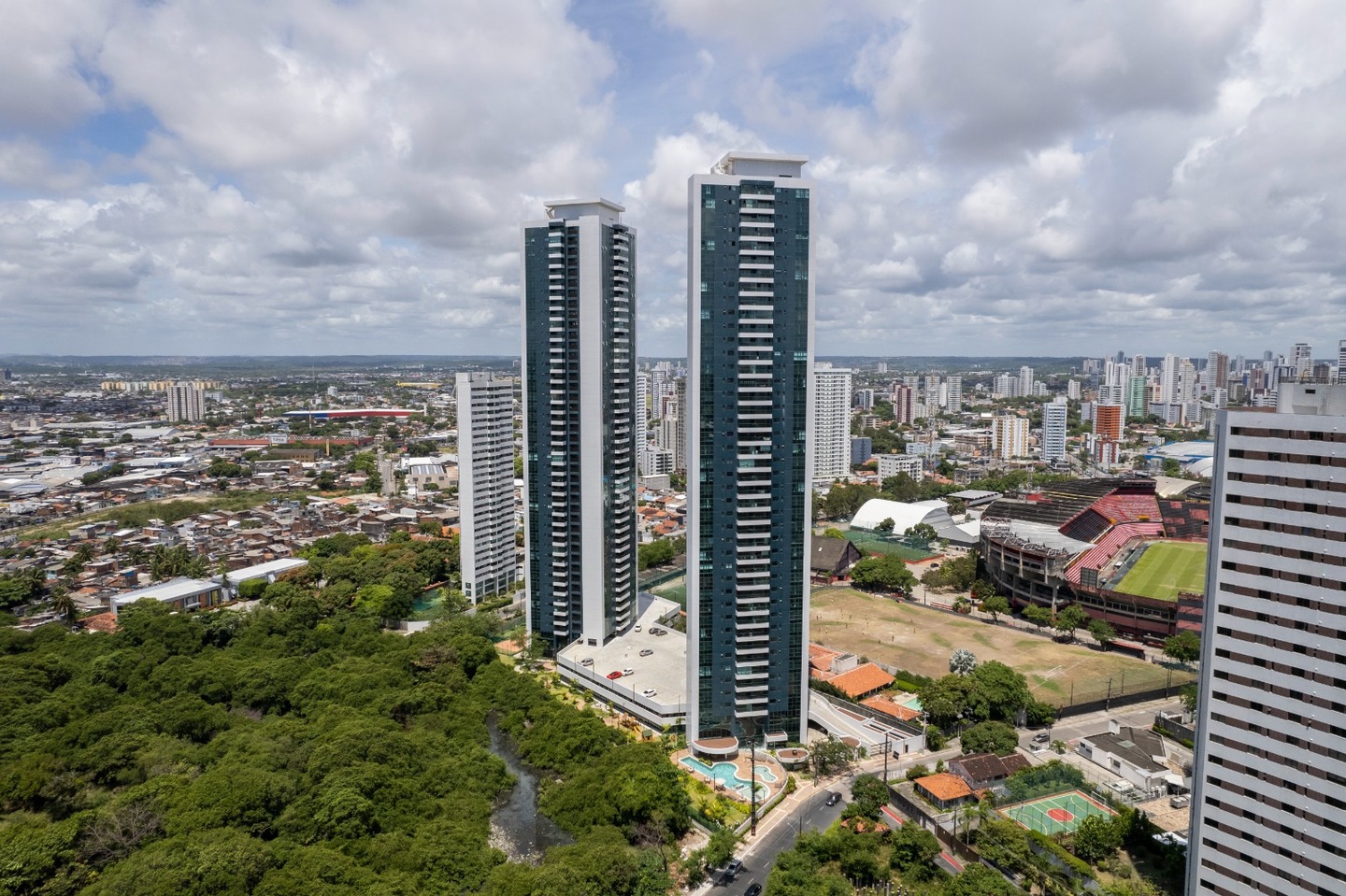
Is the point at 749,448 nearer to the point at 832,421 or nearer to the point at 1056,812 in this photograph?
the point at 1056,812

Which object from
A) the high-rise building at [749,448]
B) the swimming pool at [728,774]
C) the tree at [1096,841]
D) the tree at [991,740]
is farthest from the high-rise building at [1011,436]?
the tree at [1096,841]

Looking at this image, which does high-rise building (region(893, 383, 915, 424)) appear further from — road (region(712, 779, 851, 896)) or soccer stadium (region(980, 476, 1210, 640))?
road (region(712, 779, 851, 896))

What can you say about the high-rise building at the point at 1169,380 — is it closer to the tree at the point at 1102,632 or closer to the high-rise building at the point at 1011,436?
the high-rise building at the point at 1011,436

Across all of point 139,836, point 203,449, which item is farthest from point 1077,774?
point 203,449

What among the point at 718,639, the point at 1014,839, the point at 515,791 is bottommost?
the point at 515,791

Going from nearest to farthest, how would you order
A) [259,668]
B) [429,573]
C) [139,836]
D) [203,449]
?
[139,836] → [259,668] → [429,573] → [203,449]

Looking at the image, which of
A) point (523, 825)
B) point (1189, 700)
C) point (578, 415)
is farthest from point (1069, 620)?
point (523, 825)

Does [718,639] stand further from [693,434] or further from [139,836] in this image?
[139,836]
